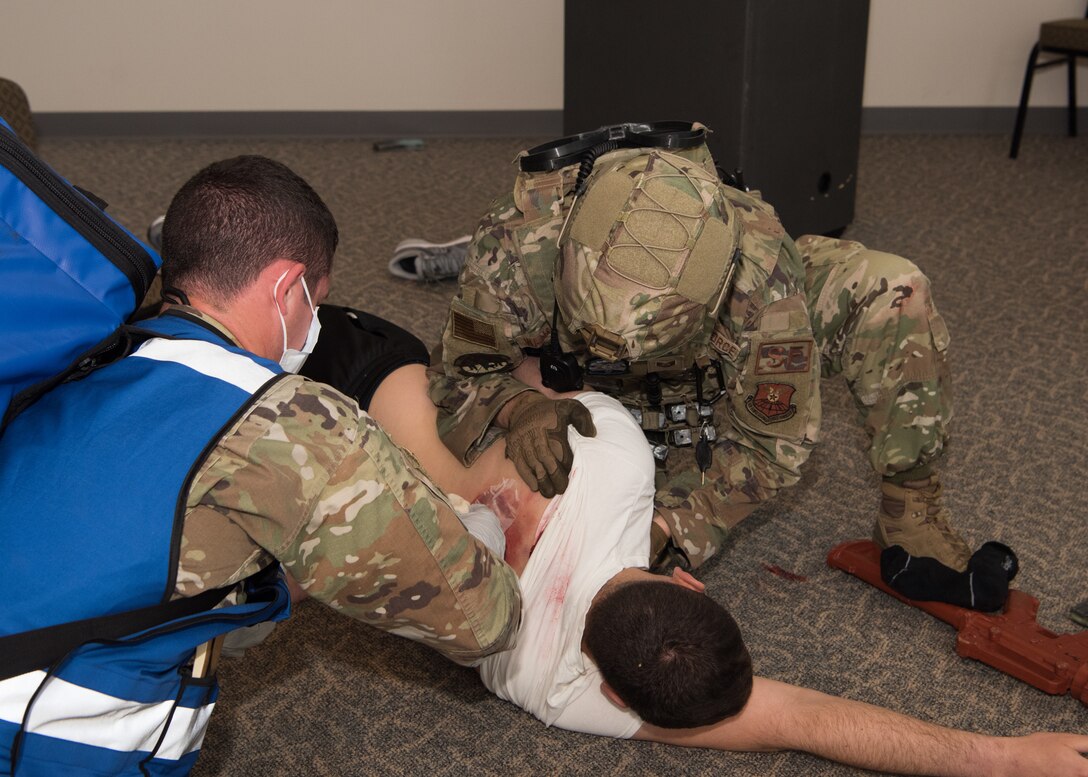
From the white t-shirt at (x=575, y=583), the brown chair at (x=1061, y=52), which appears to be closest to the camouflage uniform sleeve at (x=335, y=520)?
the white t-shirt at (x=575, y=583)

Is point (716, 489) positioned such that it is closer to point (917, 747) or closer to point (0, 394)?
point (917, 747)

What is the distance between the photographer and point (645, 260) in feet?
4.95

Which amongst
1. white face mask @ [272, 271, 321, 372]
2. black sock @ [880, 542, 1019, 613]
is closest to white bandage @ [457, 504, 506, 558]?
white face mask @ [272, 271, 321, 372]

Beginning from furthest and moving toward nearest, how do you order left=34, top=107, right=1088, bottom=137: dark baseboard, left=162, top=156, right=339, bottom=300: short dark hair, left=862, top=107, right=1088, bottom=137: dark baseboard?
left=34, top=107, right=1088, bottom=137: dark baseboard < left=862, top=107, right=1088, bottom=137: dark baseboard < left=162, top=156, right=339, bottom=300: short dark hair

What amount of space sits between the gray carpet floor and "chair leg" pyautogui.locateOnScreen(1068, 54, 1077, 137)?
2.99 ft

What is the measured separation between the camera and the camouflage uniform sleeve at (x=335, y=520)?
1.01 m

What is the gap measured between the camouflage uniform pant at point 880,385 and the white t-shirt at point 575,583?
0.19 meters

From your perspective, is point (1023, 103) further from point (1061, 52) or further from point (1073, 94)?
point (1073, 94)

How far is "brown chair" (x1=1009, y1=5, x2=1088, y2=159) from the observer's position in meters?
3.97

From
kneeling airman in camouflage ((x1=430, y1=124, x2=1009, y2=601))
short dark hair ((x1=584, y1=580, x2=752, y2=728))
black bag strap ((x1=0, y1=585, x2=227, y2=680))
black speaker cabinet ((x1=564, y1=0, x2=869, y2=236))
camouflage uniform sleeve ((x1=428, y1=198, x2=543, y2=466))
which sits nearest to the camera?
black bag strap ((x1=0, y1=585, x2=227, y2=680))

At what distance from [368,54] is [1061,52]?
287cm

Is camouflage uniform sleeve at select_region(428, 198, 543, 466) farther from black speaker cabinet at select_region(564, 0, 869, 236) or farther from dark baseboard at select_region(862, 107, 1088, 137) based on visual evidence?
dark baseboard at select_region(862, 107, 1088, 137)

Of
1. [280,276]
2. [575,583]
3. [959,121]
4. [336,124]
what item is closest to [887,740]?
[575,583]

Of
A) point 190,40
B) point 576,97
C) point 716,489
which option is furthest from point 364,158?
point 716,489
